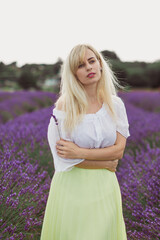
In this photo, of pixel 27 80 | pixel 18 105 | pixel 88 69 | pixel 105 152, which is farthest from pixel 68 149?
pixel 27 80

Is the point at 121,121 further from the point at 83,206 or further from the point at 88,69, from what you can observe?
the point at 83,206

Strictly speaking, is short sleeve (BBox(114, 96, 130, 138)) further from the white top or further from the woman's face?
the woman's face

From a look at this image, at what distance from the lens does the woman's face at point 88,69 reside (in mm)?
1480

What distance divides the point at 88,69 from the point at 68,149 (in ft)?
1.57

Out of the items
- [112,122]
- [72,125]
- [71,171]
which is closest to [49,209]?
[71,171]

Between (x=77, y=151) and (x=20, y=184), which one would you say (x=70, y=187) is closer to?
(x=77, y=151)

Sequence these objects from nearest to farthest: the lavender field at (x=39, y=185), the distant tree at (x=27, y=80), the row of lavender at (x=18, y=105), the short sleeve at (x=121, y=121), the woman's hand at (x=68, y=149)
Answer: the woman's hand at (x=68, y=149), the short sleeve at (x=121, y=121), the lavender field at (x=39, y=185), the row of lavender at (x=18, y=105), the distant tree at (x=27, y=80)

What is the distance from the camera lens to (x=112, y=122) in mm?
1535

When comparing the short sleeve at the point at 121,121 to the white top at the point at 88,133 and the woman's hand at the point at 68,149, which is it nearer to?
the white top at the point at 88,133

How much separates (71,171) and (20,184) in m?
0.66

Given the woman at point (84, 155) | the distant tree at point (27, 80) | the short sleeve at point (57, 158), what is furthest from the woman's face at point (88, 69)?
the distant tree at point (27, 80)

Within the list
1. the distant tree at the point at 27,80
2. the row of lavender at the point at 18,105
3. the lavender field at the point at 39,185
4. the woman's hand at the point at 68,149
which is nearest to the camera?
the woman's hand at the point at 68,149

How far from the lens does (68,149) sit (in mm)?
1415

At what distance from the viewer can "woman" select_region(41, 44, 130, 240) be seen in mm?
1434
